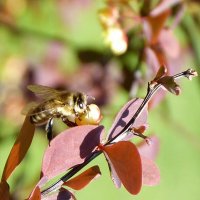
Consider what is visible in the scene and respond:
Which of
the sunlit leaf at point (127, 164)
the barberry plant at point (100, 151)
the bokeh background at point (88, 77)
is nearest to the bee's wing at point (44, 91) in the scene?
the barberry plant at point (100, 151)

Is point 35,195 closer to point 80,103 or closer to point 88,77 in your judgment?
point 80,103

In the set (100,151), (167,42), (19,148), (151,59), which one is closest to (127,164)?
(100,151)

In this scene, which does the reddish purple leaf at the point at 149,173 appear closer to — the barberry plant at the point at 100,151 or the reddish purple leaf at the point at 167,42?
the barberry plant at the point at 100,151

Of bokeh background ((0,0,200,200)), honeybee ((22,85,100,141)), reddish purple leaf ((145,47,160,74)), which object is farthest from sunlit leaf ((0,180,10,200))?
bokeh background ((0,0,200,200))

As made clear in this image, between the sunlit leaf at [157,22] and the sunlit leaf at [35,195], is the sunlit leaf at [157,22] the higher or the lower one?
the higher one

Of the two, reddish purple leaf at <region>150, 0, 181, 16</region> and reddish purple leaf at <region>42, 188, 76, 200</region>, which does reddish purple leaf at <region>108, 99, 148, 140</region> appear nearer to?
reddish purple leaf at <region>42, 188, 76, 200</region>

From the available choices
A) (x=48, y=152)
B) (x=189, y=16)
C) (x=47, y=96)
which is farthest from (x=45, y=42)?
(x=48, y=152)

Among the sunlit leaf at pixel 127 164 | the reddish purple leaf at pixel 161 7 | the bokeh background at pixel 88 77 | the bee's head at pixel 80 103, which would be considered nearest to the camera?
the sunlit leaf at pixel 127 164
